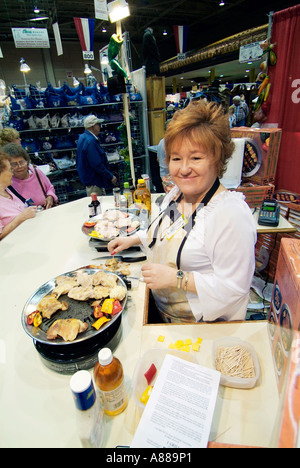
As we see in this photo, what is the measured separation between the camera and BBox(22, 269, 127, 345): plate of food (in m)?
0.98

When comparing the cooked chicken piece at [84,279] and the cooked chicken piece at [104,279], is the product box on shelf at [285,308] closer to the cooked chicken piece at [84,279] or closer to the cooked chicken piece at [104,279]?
the cooked chicken piece at [104,279]

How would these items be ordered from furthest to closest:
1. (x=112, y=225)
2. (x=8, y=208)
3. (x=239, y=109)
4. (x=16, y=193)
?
(x=239, y=109), (x=16, y=193), (x=8, y=208), (x=112, y=225)

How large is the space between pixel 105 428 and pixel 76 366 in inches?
9.5

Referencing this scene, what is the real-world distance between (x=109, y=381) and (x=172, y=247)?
69 centimetres

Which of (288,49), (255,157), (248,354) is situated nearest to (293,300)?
(248,354)

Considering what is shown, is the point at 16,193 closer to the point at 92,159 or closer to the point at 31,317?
the point at 92,159

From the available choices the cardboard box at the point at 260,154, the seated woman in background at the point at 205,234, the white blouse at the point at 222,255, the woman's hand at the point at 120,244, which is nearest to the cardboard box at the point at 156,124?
the cardboard box at the point at 260,154

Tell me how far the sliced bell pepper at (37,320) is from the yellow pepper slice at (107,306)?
26 cm

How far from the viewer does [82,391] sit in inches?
27.0

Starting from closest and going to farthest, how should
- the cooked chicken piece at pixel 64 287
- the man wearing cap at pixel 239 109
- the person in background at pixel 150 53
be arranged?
the cooked chicken piece at pixel 64 287
the man wearing cap at pixel 239 109
the person in background at pixel 150 53

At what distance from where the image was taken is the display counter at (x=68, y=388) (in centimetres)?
80

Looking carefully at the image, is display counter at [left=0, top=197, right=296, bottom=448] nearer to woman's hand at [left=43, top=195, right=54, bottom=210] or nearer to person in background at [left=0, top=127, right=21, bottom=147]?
woman's hand at [left=43, top=195, right=54, bottom=210]

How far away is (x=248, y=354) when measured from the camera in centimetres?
98

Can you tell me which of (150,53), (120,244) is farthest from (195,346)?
(150,53)
